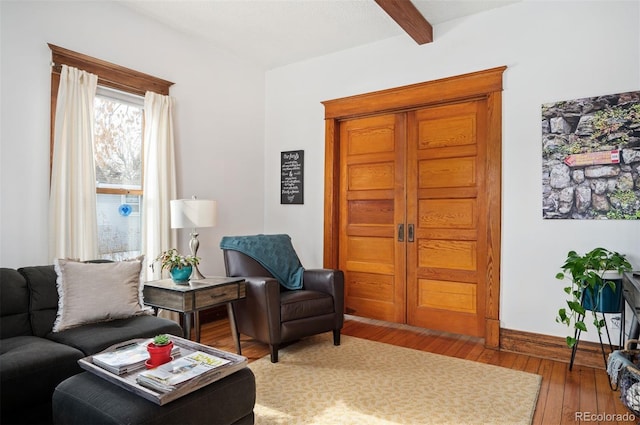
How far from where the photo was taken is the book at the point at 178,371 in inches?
61.4

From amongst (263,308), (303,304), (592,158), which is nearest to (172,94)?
(263,308)

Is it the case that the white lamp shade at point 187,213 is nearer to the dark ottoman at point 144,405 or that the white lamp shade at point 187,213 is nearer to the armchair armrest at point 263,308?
the armchair armrest at point 263,308

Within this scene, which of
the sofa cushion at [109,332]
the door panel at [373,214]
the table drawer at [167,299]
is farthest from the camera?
the door panel at [373,214]

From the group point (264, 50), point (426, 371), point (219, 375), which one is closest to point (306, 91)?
point (264, 50)

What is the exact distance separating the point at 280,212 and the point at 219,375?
3041 millimetres

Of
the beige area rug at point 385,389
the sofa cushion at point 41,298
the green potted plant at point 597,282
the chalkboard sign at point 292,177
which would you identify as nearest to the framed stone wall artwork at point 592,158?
the green potted plant at point 597,282

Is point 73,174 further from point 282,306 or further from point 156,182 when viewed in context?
point 282,306

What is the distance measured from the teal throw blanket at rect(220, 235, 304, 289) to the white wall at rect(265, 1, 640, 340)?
1.80 metres

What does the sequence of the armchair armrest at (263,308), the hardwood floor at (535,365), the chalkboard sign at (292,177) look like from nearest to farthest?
the hardwood floor at (535,365) → the armchair armrest at (263,308) → the chalkboard sign at (292,177)

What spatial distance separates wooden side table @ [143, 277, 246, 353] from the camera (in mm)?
2727

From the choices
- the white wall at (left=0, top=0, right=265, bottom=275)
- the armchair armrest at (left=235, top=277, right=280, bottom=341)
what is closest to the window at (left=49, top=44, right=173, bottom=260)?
the white wall at (left=0, top=0, right=265, bottom=275)

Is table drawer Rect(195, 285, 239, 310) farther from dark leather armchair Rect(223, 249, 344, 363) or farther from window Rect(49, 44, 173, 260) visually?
window Rect(49, 44, 173, 260)

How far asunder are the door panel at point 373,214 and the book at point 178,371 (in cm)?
245

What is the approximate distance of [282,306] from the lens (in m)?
3.00
